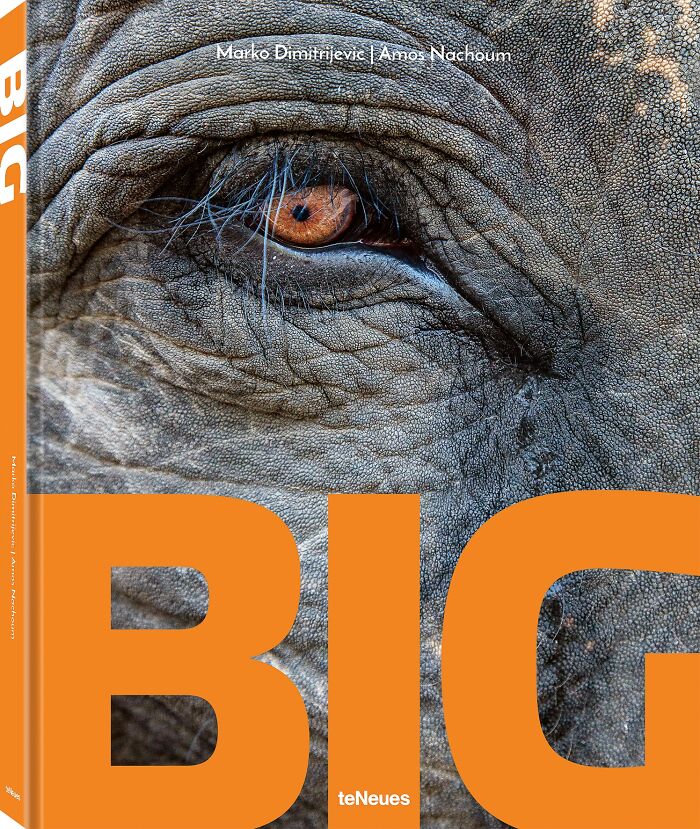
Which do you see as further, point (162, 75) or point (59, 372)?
point (59, 372)

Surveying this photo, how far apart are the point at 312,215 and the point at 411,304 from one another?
0.16m

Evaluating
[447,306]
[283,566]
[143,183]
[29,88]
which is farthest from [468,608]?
[29,88]

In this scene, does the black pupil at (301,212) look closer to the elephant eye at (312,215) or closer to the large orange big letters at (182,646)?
the elephant eye at (312,215)

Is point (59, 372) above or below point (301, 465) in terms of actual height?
above

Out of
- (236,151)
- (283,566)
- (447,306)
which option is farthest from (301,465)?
(236,151)

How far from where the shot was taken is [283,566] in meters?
1.24

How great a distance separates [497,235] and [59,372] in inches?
22.0

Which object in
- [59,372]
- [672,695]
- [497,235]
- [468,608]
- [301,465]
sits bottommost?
[672,695]

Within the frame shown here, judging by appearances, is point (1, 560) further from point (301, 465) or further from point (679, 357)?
point (679, 357)

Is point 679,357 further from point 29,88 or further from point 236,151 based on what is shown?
point 29,88

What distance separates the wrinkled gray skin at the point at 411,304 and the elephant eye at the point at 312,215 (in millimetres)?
23

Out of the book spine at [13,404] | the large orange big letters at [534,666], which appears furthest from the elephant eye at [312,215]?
the large orange big letters at [534,666]

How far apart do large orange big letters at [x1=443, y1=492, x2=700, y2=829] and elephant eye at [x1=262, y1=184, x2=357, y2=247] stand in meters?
0.39

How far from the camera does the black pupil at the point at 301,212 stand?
1.21m
